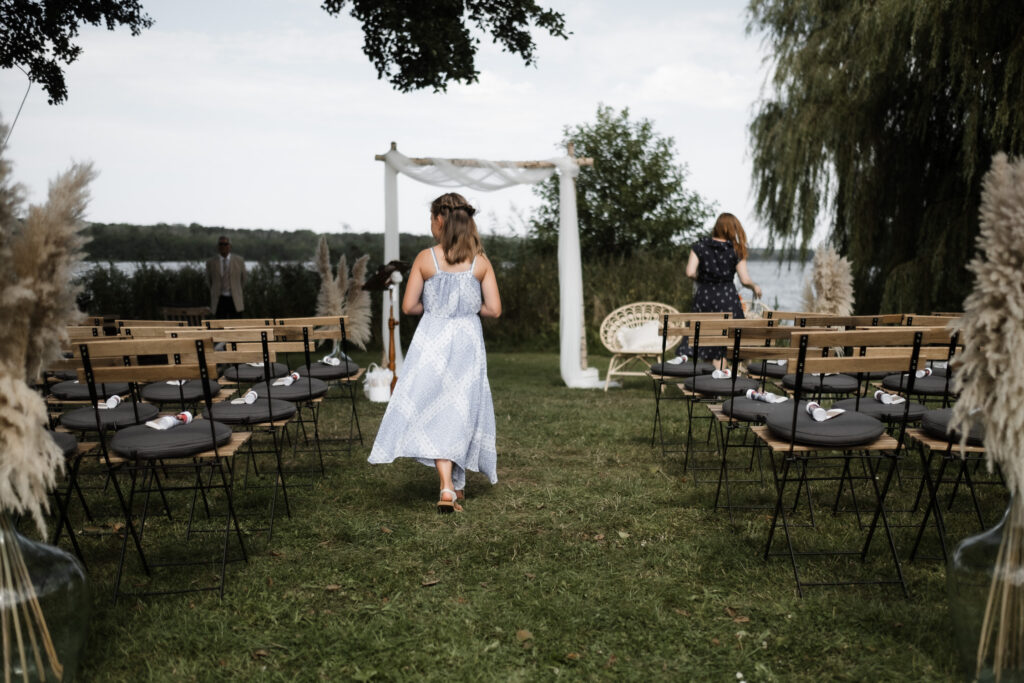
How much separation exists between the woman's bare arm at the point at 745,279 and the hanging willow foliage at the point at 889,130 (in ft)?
11.5

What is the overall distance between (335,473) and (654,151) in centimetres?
1557

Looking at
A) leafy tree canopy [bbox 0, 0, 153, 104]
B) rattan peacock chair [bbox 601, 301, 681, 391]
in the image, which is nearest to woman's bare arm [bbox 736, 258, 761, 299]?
rattan peacock chair [bbox 601, 301, 681, 391]

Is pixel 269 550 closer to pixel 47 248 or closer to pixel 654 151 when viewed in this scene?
pixel 47 248

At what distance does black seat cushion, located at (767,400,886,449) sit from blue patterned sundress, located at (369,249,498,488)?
1.74 metres

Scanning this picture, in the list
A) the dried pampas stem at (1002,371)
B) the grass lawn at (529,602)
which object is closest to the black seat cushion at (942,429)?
the grass lawn at (529,602)

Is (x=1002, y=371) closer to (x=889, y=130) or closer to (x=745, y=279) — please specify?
(x=745, y=279)

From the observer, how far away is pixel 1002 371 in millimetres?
2152

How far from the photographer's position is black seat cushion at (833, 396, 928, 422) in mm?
4000

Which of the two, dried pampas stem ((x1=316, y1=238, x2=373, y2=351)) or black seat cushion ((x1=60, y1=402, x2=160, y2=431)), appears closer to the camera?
black seat cushion ((x1=60, y1=402, x2=160, y2=431))

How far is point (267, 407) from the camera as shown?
170 inches

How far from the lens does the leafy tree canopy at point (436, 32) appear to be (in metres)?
9.85

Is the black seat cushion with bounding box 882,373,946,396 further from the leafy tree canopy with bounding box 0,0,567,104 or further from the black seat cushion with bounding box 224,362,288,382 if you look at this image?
the leafy tree canopy with bounding box 0,0,567,104

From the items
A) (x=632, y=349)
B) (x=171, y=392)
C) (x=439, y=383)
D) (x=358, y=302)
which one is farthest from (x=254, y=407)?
(x=632, y=349)

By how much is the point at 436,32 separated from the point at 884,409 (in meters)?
7.61
